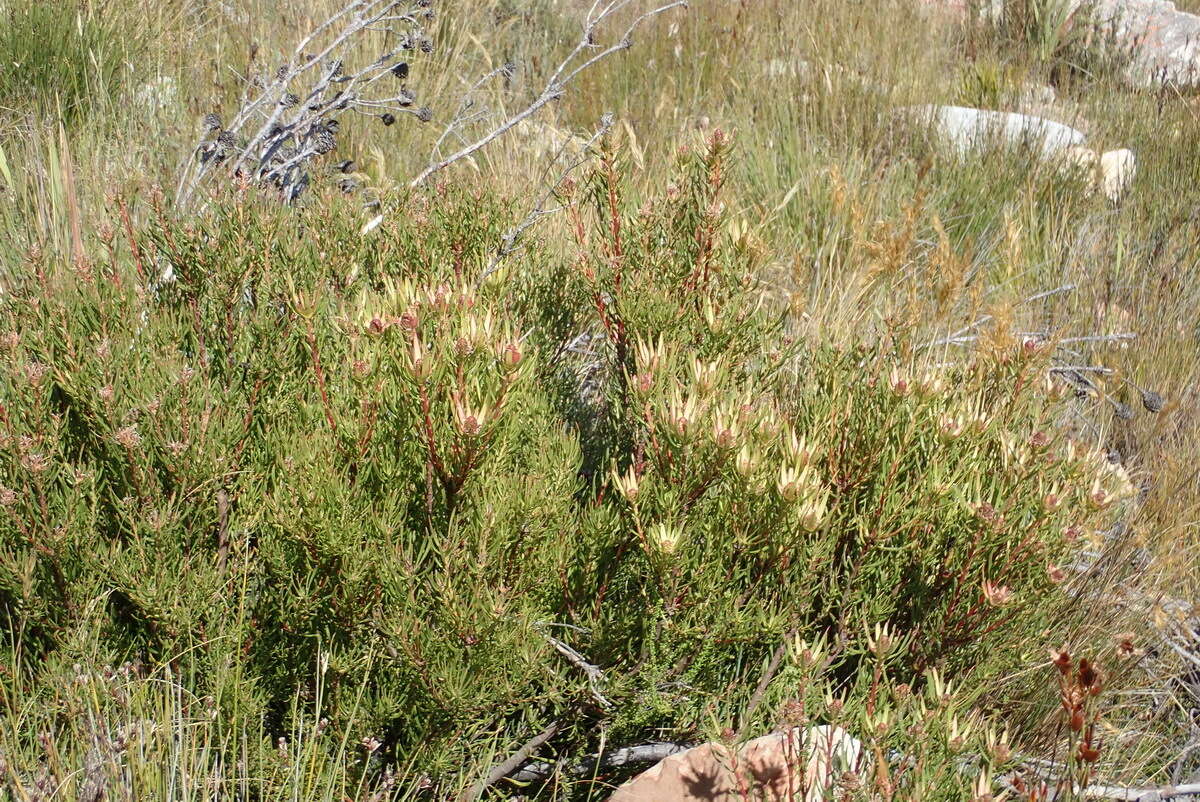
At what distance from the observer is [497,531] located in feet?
5.85

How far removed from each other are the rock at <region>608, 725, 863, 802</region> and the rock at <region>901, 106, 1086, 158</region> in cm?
388

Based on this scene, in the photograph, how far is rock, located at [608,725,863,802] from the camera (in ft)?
5.76

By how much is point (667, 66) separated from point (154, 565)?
188 inches

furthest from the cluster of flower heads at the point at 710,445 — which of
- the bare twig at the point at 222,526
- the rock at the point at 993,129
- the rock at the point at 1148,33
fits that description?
the rock at the point at 1148,33

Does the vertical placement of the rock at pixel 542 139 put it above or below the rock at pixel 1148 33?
above

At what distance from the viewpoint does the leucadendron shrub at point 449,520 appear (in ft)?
5.86

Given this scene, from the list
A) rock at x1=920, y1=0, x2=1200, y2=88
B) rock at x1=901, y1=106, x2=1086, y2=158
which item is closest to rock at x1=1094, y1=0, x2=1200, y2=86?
rock at x1=920, y1=0, x2=1200, y2=88

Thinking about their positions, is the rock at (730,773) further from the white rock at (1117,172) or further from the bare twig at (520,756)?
the white rock at (1117,172)

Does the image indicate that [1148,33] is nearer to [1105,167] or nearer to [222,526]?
[1105,167]

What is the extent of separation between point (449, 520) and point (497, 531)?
134mm

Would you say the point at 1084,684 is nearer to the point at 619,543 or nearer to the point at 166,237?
the point at 619,543

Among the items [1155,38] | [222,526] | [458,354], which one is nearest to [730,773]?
[458,354]

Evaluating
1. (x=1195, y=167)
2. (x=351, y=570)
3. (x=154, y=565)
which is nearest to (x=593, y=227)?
(x=351, y=570)

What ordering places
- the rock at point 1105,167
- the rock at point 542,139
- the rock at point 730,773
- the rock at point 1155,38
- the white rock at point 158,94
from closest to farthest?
the rock at point 730,773 → the white rock at point 158,94 → the rock at point 542,139 → the rock at point 1105,167 → the rock at point 1155,38
